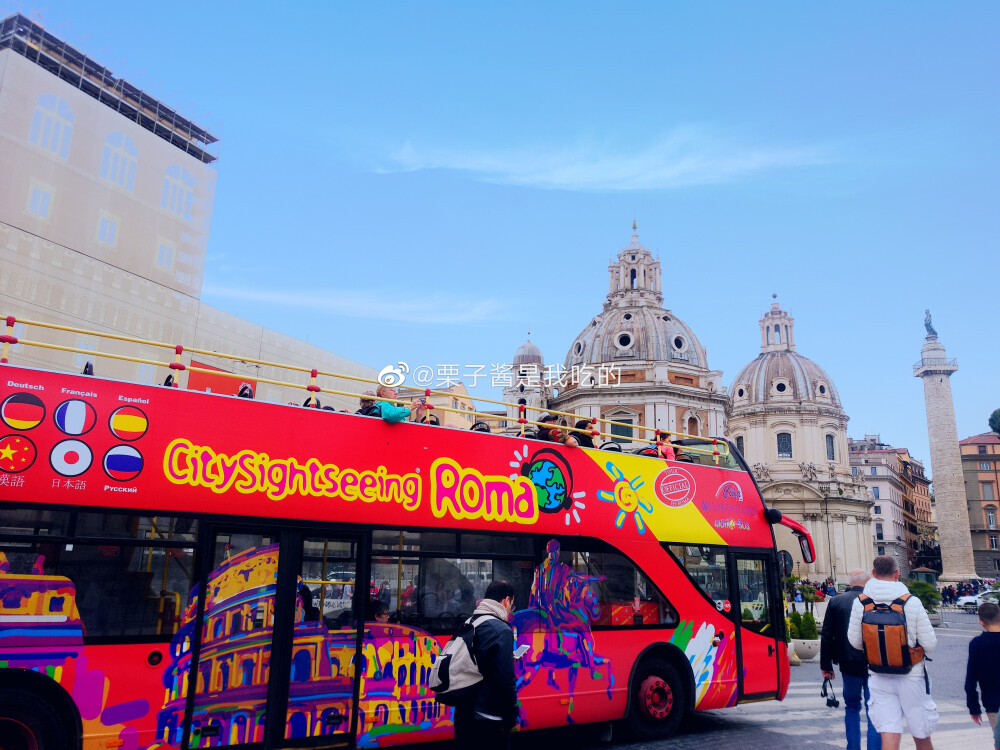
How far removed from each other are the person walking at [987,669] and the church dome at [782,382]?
82.9 m

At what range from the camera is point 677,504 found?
33.0 feet

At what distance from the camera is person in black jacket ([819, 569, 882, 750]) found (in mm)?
7484

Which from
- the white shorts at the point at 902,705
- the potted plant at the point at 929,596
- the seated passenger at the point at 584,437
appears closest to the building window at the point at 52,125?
the seated passenger at the point at 584,437

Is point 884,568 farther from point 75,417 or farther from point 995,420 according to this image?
point 995,420

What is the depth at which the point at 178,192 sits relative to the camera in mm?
28641

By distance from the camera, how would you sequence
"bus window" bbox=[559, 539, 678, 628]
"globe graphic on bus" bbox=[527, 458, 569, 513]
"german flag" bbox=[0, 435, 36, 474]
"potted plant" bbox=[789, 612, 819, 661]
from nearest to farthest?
"german flag" bbox=[0, 435, 36, 474] < "globe graphic on bus" bbox=[527, 458, 569, 513] < "bus window" bbox=[559, 539, 678, 628] < "potted plant" bbox=[789, 612, 819, 661]

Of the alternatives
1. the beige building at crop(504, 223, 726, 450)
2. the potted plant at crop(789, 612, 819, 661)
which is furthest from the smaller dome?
the potted plant at crop(789, 612, 819, 661)

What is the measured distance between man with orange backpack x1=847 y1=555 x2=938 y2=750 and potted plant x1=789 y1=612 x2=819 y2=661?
44.3 feet

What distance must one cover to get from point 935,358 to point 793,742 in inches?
2909

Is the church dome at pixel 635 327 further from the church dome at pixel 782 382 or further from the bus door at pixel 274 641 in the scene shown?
the bus door at pixel 274 641

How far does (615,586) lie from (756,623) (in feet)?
9.59

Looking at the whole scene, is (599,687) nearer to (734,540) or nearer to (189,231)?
(734,540)

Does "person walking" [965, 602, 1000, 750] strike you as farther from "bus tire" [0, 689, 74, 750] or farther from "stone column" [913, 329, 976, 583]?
"stone column" [913, 329, 976, 583]

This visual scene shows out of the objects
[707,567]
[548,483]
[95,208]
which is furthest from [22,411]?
[95,208]
